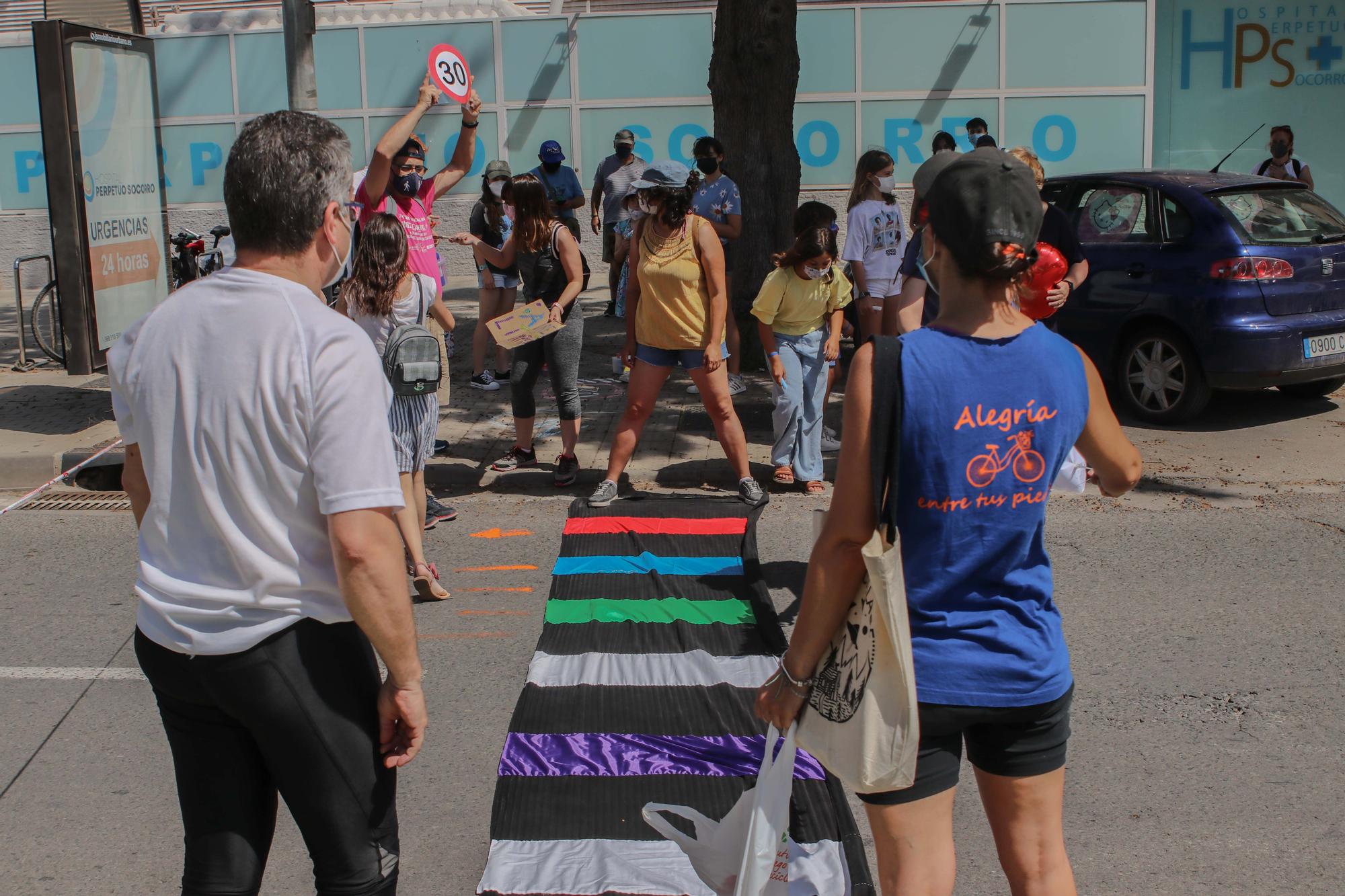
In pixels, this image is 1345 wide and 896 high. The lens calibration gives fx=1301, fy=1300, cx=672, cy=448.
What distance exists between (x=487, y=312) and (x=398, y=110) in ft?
21.8

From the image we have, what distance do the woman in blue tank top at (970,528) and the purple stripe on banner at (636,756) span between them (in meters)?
1.71

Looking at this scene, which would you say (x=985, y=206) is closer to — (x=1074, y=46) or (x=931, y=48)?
(x=931, y=48)

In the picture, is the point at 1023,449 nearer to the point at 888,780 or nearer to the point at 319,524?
the point at 888,780

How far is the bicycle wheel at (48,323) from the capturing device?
407 inches

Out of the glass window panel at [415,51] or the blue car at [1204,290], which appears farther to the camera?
the glass window panel at [415,51]

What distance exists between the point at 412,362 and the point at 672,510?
6.28 feet

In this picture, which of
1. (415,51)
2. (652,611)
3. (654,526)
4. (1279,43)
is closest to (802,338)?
(654,526)

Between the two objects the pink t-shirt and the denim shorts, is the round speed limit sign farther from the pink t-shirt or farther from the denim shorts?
the denim shorts

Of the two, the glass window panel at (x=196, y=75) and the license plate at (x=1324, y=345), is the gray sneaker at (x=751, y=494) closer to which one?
the license plate at (x=1324, y=345)

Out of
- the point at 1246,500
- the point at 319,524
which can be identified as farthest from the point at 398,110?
the point at 319,524

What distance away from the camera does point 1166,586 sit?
5809 millimetres

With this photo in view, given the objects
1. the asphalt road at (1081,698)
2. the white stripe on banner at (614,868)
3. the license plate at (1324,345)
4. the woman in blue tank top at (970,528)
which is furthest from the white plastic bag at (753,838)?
the license plate at (1324,345)

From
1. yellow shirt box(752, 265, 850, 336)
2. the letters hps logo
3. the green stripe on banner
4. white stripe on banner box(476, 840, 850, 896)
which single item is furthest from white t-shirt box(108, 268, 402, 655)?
the letters hps logo

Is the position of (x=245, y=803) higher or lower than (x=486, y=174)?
→ lower
